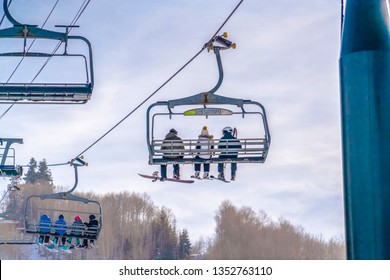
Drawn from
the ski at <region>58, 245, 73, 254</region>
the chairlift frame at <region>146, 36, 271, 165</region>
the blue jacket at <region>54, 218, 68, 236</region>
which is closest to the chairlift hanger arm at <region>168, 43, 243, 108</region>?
the chairlift frame at <region>146, 36, 271, 165</region>

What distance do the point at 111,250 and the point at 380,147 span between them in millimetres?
79855

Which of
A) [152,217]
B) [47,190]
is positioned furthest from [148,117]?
[47,190]

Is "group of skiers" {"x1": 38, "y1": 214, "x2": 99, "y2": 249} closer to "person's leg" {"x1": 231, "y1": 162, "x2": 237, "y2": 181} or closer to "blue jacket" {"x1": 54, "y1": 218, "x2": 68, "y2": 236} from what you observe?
"blue jacket" {"x1": 54, "y1": 218, "x2": 68, "y2": 236}

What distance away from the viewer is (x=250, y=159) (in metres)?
10.4

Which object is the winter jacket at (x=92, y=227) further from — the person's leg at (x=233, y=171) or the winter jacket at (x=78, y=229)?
the person's leg at (x=233, y=171)

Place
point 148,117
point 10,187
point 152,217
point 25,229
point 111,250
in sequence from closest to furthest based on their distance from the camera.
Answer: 1. point 148,117
2. point 25,229
3. point 10,187
4. point 111,250
5. point 152,217

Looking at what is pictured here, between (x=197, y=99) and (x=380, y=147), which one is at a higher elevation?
(x=197, y=99)

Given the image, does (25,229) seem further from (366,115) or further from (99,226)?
(366,115)

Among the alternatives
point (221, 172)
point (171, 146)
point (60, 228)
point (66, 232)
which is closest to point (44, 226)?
point (60, 228)

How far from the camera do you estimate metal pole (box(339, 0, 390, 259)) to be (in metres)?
3.26

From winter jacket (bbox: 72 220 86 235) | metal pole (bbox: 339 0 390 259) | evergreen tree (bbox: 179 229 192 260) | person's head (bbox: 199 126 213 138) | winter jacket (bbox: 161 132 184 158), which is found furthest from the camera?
evergreen tree (bbox: 179 229 192 260)

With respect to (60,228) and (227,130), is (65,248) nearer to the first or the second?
(60,228)

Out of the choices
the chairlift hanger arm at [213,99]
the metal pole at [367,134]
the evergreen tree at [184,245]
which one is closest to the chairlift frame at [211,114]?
the chairlift hanger arm at [213,99]

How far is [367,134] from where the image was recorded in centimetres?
329
